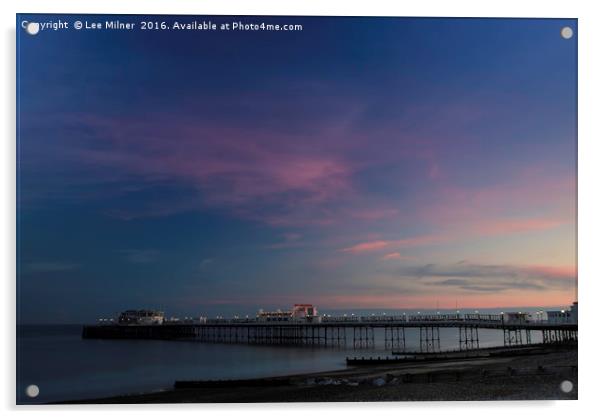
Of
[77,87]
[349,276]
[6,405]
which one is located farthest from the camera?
[349,276]

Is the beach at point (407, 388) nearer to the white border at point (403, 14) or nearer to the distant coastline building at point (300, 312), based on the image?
the white border at point (403, 14)

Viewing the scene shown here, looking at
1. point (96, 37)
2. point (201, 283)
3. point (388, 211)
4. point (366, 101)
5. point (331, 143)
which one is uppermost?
point (96, 37)

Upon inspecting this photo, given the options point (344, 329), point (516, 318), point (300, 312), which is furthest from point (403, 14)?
point (344, 329)

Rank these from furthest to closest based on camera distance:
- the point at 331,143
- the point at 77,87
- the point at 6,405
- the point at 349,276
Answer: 1. the point at 349,276
2. the point at 331,143
3. the point at 77,87
4. the point at 6,405

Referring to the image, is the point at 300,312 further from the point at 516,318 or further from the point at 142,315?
the point at 516,318
